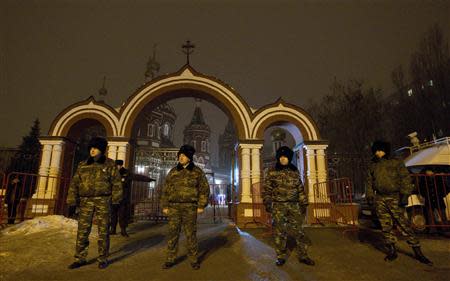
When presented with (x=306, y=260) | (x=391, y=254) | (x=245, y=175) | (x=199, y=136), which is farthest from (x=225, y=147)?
(x=306, y=260)

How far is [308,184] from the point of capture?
454 inches

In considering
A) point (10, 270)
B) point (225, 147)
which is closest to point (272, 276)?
point (10, 270)

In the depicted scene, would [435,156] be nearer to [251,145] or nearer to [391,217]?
[391,217]

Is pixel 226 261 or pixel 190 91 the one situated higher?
pixel 190 91

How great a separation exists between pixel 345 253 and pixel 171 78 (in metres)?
9.63

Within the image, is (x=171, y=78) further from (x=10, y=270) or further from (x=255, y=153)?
(x=10, y=270)

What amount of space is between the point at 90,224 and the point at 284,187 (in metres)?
3.77

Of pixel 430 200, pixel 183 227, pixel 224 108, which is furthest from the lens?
pixel 224 108

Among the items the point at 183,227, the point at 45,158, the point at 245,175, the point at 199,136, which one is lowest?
the point at 183,227

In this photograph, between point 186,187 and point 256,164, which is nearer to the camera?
point 186,187

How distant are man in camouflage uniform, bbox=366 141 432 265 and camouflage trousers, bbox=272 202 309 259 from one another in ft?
5.38

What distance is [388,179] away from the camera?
5.26 metres

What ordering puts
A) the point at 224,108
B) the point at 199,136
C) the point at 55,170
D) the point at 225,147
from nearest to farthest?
the point at 55,170 → the point at 224,108 → the point at 199,136 → the point at 225,147

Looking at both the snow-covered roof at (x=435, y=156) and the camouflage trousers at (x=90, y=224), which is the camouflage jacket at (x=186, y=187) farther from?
the snow-covered roof at (x=435, y=156)
